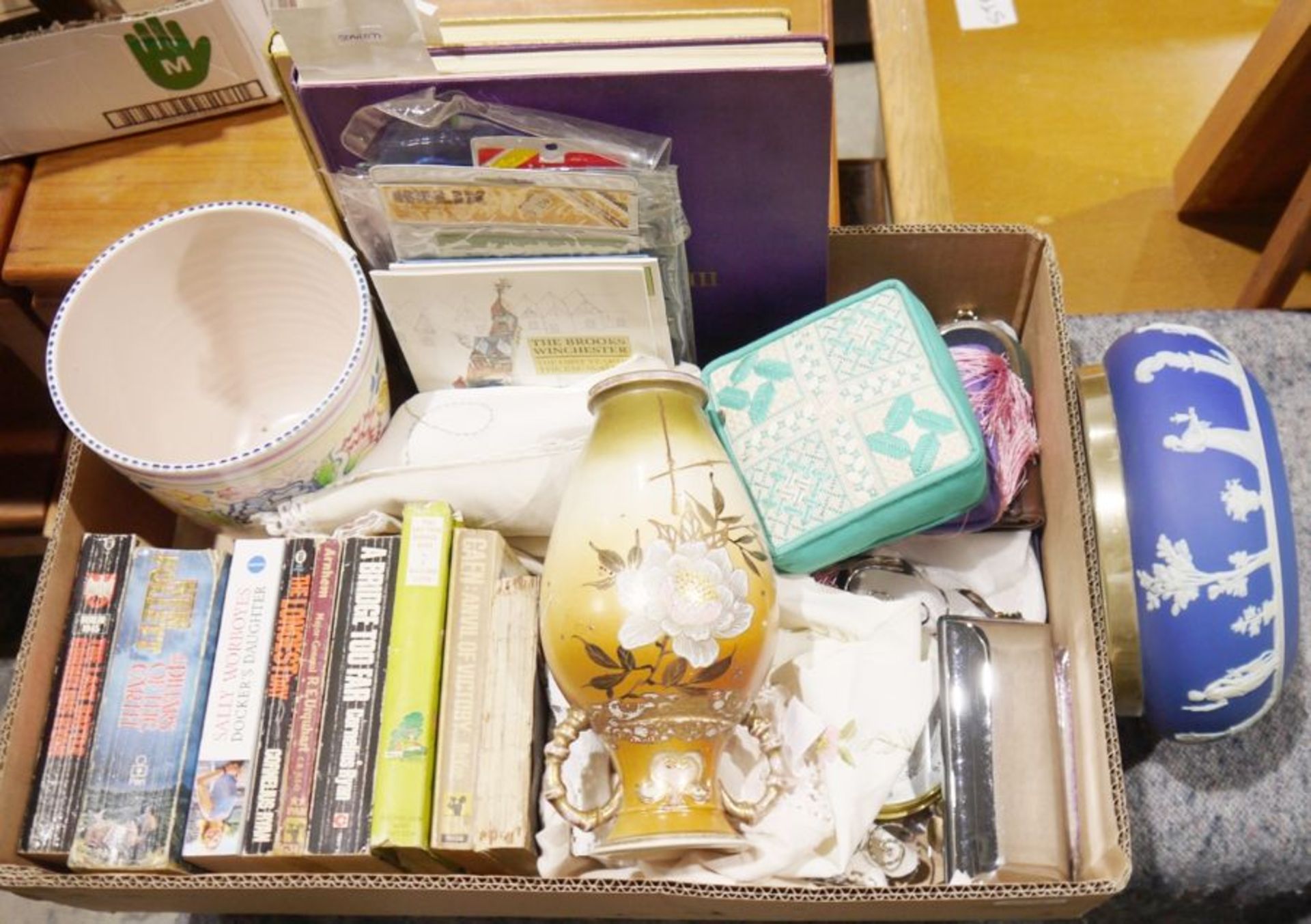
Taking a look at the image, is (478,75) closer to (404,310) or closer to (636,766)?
(404,310)

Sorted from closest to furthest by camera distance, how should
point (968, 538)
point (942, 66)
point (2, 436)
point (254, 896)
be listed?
point (254, 896)
point (968, 538)
point (2, 436)
point (942, 66)

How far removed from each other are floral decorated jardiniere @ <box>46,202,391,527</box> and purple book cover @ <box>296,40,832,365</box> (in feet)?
0.42

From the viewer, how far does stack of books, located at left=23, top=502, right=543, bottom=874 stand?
73 cm

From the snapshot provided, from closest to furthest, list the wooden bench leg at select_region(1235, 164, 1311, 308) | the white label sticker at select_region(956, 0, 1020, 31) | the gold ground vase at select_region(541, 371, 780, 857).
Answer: the gold ground vase at select_region(541, 371, 780, 857) < the wooden bench leg at select_region(1235, 164, 1311, 308) < the white label sticker at select_region(956, 0, 1020, 31)

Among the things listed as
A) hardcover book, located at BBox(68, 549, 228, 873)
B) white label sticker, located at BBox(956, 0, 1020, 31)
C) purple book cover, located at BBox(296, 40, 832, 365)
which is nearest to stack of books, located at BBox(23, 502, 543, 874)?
hardcover book, located at BBox(68, 549, 228, 873)

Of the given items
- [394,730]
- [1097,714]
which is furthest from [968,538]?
[394,730]

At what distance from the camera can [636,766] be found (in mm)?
690

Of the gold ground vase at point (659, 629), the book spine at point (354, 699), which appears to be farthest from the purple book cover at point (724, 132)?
the book spine at point (354, 699)

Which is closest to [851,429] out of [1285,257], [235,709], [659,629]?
[659,629]

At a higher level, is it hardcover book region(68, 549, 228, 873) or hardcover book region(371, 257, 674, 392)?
hardcover book region(371, 257, 674, 392)

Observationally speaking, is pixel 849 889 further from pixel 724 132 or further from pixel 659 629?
pixel 724 132

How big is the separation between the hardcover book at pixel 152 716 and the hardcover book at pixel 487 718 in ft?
0.54

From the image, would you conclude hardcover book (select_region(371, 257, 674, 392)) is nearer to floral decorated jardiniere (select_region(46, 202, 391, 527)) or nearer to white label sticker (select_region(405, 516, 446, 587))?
floral decorated jardiniere (select_region(46, 202, 391, 527))

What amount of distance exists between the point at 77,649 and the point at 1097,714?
2.17 ft
